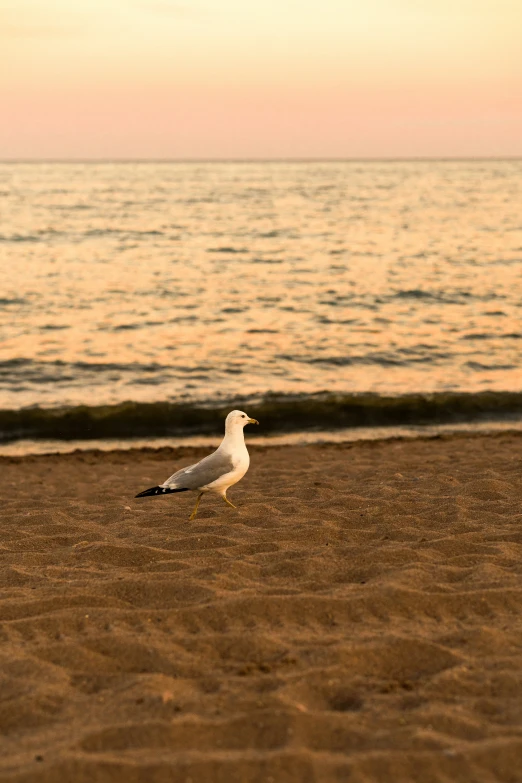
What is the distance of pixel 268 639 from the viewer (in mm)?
4441

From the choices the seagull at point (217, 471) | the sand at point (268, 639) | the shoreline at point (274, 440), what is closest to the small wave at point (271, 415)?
the shoreline at point (274, 440)

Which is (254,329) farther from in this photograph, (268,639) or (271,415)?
(268,639)

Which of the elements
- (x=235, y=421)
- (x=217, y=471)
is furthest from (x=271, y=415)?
(x=217, y=471)

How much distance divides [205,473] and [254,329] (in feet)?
48.1

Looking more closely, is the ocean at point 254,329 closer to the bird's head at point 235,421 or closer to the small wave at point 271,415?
the small wave at point 271,415

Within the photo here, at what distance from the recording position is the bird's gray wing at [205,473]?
7.07 metres

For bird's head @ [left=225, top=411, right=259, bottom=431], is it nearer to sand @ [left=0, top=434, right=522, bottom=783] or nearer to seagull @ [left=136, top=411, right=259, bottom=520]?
seagull @ [left=136, top=411, right=259, bottom=520]

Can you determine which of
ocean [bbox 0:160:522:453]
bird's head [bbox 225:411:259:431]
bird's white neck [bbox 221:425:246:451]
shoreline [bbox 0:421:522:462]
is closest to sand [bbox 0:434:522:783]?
bird's white neck [bbox 221:425:246:451]

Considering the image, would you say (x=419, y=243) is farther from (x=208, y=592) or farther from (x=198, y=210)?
(x=208, y=592)

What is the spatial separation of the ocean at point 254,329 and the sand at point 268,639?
260 inches

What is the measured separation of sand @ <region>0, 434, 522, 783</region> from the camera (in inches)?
132

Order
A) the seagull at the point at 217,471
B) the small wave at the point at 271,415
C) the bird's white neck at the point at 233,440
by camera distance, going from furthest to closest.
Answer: the small wave at the point at 271,415, the bird's white neck at the point at 233,440, the seagull at the point at 217,471

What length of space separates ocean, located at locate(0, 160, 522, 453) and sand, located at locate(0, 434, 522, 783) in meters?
6.60

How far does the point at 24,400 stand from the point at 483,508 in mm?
9964
